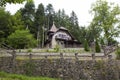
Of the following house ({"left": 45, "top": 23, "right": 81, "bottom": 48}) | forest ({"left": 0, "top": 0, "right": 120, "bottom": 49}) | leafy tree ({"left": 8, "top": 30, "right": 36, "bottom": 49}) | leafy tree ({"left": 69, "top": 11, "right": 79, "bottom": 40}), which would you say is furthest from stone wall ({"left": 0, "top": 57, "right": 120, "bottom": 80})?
leafy tree ({"left": 69, "top": 11, "right": 79, "bottom": 40})

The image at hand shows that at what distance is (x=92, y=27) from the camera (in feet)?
161

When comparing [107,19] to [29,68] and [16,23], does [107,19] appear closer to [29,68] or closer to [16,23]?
[16,23]

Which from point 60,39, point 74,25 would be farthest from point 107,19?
point 74,25

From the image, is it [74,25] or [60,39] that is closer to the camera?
[60,39]

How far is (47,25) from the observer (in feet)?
211

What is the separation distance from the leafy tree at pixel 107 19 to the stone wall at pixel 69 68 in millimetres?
25247

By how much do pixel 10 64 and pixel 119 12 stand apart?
29.1m

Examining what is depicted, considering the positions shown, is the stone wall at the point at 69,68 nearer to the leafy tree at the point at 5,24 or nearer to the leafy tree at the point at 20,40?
the leafy tree at the point at 20,40

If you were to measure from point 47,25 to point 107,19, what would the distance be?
824 inches

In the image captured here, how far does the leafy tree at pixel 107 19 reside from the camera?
4656 centimetres

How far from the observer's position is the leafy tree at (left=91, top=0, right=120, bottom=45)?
153 feet

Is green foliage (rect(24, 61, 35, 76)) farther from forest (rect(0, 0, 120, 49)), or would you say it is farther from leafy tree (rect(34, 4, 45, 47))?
leafy tree (rect(34, 4, 45, 47))

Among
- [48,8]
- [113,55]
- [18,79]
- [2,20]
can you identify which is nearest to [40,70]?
[18,79]

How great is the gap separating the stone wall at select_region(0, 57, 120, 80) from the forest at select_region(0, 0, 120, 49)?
11144mm
